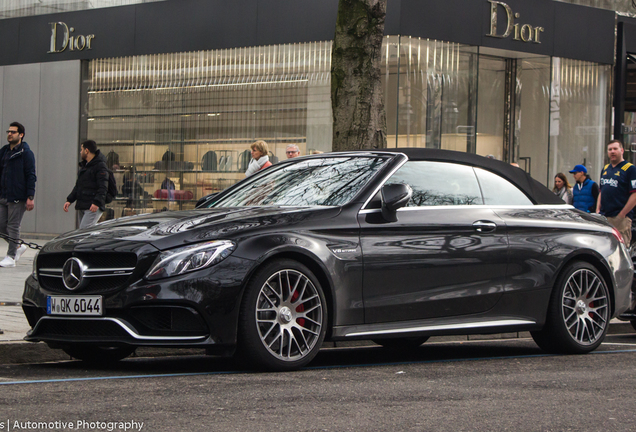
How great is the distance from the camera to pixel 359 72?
10859 millimetres

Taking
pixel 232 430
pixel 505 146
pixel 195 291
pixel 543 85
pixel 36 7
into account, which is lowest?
pixel 232 430

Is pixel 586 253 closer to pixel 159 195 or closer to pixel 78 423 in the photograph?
pixel 78 423

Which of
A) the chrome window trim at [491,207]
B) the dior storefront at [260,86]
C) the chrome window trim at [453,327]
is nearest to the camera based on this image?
the chrome window trim at [453,327]

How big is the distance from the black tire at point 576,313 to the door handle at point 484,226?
816mm

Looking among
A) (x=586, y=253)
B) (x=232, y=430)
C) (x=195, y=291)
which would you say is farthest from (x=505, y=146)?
(x=232, y=430)

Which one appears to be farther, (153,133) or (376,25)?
(153,133)

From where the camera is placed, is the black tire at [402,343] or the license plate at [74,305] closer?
the license plate at [74,305]

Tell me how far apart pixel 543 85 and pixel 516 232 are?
14.5m

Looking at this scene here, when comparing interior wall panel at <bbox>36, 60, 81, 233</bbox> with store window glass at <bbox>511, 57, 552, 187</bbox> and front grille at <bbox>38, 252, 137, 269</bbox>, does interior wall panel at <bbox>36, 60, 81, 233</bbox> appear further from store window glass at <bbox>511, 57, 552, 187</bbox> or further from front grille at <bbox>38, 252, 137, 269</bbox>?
front grille at <bbox>38, 252, 137, 269</bbox>

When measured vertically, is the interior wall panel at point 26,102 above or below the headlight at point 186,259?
above

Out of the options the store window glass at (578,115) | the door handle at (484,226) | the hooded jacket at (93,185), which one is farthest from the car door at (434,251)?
the store window glass at (578,115)

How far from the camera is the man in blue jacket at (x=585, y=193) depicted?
1620cm

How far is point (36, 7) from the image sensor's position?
916 inches

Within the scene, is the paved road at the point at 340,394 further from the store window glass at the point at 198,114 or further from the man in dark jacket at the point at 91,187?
the store window glass at the point at 198,114
